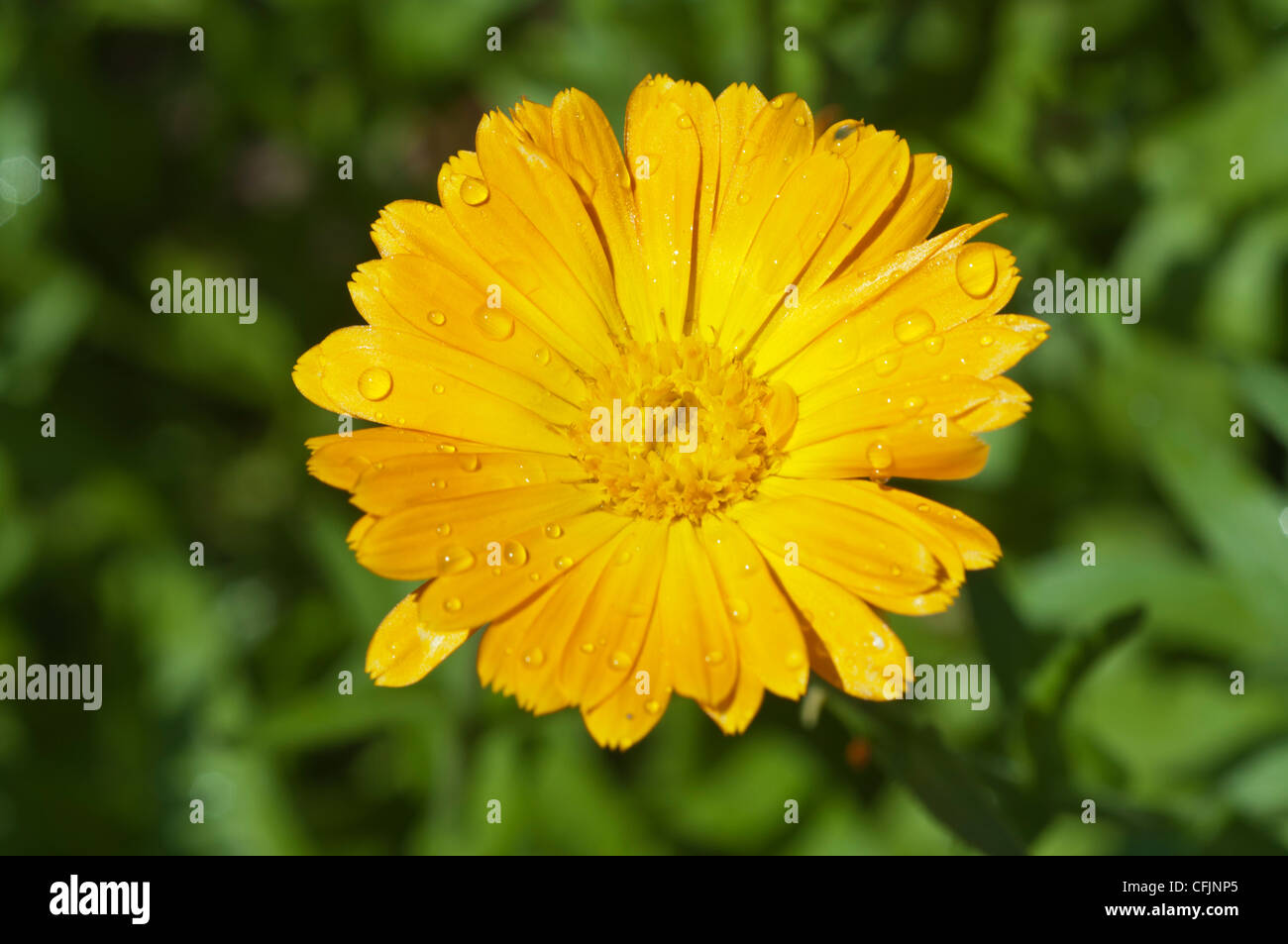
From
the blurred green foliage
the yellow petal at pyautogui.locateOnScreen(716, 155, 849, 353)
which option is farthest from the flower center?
the blurred green foliage

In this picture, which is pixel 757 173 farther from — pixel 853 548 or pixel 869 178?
pixel 853 548

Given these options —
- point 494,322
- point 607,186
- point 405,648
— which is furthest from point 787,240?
point 405,648

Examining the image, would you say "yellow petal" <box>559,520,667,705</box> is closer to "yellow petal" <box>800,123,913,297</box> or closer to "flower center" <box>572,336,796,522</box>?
"flower center" <box>572,336,796,522</box>

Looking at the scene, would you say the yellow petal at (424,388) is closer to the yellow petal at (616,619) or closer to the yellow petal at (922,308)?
the yellow petal at (616,619)

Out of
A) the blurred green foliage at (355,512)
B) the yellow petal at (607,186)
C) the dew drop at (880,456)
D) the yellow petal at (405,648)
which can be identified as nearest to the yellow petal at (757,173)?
the yellow petal at (607,186)
